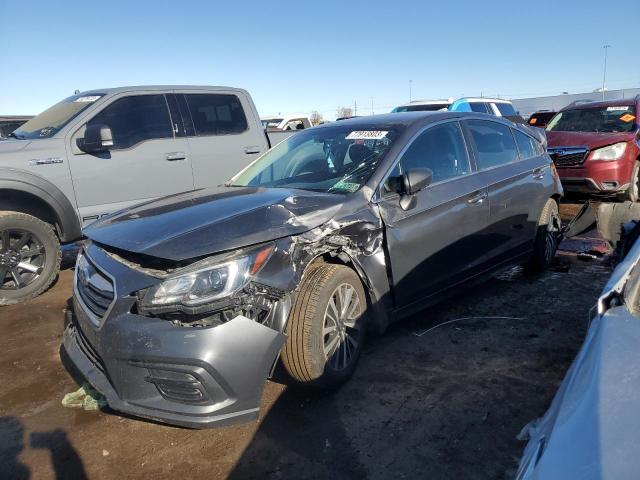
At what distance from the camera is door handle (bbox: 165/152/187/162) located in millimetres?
5457

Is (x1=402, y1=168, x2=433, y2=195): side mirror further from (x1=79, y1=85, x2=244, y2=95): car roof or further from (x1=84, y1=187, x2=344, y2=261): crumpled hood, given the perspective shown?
(x1=79, y1=85, x2=244, y2=95): car roof

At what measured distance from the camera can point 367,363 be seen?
11.4ft

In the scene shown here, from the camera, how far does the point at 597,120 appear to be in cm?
906

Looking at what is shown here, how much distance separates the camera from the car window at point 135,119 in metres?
5.23

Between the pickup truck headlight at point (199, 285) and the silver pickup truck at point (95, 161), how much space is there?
3.01 meters

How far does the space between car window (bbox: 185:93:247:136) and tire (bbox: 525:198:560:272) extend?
3.59 metres

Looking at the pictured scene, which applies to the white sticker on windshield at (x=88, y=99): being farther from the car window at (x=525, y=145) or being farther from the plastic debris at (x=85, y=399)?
the car window at (x=525, y=145)

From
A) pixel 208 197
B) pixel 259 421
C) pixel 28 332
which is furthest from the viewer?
pixel 28 332

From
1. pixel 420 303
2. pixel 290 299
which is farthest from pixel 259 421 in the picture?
pixel 420 303

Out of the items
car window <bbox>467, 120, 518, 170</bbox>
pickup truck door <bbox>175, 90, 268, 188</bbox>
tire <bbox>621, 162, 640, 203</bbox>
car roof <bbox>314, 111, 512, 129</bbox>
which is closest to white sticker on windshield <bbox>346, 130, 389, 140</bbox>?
car roof <bbox>314, 111, 512, 129</bbox>

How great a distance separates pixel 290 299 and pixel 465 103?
11.2 meters

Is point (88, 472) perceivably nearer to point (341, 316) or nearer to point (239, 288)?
point (239, 288)

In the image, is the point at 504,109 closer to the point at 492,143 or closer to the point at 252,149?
the point at 252,149

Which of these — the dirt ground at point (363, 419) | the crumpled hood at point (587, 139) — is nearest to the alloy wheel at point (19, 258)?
the dirt ground at point (363, 419)
